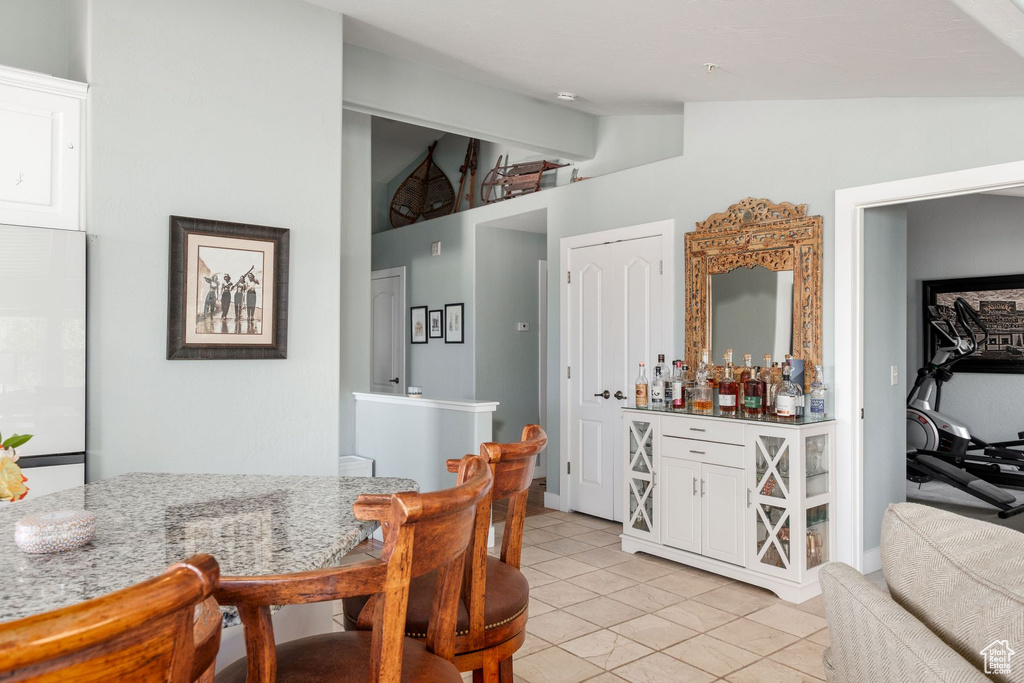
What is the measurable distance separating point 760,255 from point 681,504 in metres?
1.56

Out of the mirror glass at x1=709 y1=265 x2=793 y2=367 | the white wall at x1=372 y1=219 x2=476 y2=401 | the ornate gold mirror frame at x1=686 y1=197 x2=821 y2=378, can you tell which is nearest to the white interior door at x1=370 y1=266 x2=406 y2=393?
the white wall at x1=372 y1=219 x2=476 y2=401

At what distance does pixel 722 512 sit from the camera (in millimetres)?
3832

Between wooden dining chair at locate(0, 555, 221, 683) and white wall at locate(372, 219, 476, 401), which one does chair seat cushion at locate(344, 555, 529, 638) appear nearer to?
wooden dining chair at locate(0, 555, 221, 683)

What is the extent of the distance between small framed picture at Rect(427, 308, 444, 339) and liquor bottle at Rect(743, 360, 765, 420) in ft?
11.5

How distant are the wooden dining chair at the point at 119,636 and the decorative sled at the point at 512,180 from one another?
5438 mm

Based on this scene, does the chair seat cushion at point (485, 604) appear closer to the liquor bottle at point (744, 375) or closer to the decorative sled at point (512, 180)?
the liquor bottle at point (744, 375)

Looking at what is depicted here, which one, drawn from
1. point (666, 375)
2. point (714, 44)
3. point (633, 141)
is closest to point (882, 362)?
point (666, 375)

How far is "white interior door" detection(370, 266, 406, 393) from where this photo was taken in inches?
288

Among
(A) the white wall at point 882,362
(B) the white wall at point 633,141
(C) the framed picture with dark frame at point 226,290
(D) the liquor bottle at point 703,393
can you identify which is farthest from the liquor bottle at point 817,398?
(C) the framed picture with dark frame at point 226,290

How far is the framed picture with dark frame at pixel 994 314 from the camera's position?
6176 millimetres

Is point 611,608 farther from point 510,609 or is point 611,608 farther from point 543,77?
point 543,77

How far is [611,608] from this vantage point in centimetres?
340

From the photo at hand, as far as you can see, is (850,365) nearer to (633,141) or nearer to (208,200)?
(633,141)

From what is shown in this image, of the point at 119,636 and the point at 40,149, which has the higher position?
the point at 40,149
